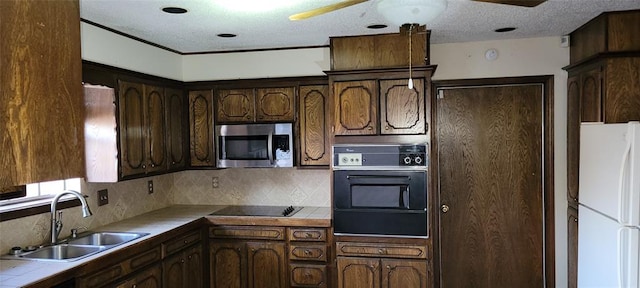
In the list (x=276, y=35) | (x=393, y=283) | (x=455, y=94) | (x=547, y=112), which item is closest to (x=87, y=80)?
(x=276, y=35)

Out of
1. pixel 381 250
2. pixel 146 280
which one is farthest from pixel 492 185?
pixel 146 280

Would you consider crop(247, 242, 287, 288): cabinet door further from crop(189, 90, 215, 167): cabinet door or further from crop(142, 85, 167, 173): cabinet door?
crop(142, 85, 167, 173): cabinet door

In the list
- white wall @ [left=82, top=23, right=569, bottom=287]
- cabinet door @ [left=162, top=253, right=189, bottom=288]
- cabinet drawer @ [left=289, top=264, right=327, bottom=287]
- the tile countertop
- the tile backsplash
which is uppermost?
white wall @ [left=82, top=23, right=569, bottom=287]

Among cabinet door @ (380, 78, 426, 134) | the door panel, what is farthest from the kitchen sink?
the door panel

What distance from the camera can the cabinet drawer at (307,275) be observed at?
3.86 metres

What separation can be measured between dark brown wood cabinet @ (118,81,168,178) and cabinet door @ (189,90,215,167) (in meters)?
0.38

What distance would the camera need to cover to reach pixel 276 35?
3711 mm

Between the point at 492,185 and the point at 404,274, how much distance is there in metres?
1.15

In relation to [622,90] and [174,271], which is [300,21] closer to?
[174,271]

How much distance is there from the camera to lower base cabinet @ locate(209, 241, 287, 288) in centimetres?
394

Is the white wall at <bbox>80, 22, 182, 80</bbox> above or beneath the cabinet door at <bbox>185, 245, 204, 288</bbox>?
above

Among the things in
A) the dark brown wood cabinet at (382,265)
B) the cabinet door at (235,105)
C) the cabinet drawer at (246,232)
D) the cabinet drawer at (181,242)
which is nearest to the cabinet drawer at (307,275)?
the dark brown wood cabinet at (382,265)

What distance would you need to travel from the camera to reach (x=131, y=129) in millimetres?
3525

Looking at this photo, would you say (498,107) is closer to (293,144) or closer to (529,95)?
(529,95)
